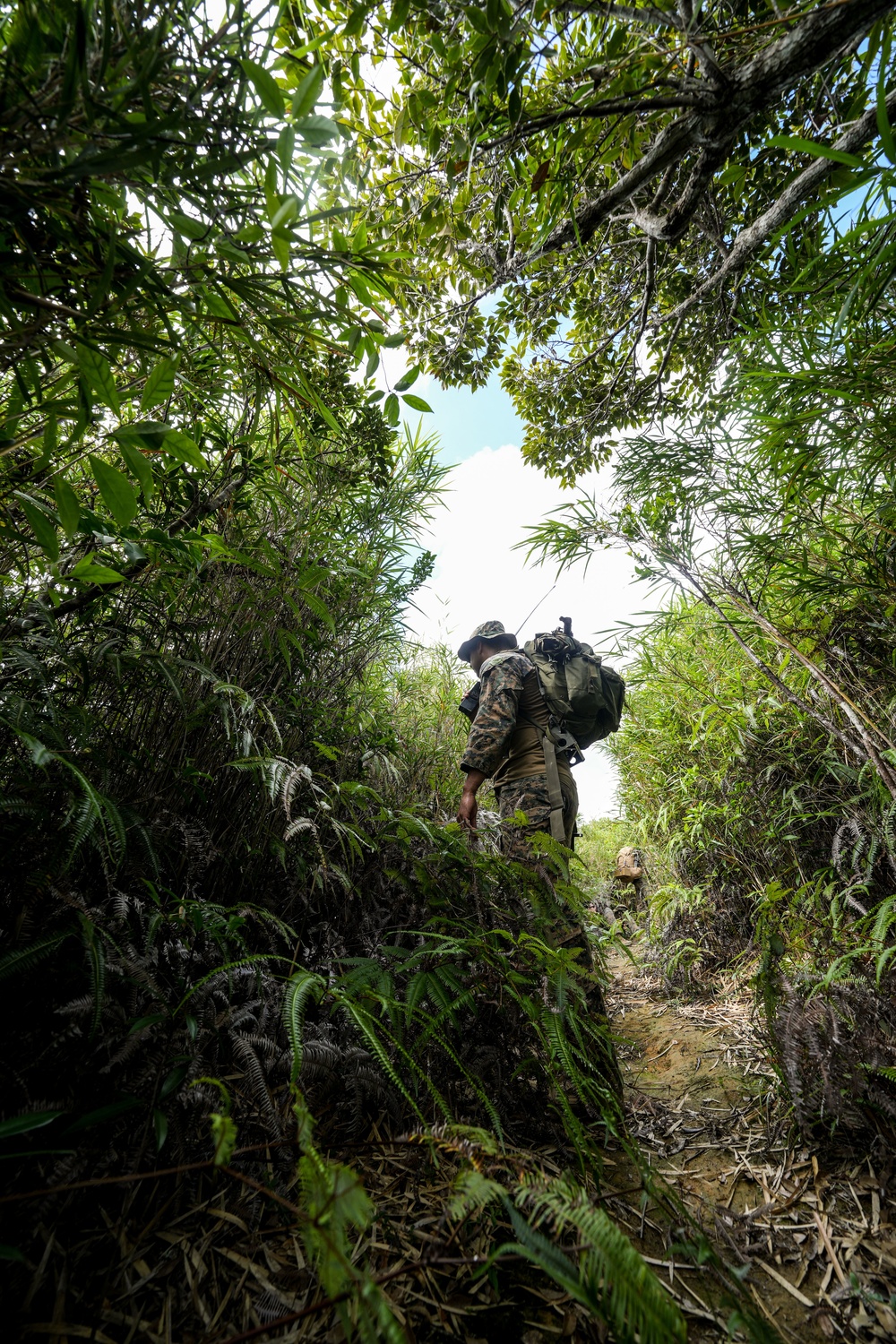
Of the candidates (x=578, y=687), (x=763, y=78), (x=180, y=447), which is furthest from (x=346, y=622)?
(x=763, y=78)

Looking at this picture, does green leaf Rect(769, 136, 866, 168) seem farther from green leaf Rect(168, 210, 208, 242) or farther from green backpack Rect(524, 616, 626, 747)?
green backpack Rect(524, 616, 626, 747)

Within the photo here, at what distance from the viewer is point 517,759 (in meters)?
3.44

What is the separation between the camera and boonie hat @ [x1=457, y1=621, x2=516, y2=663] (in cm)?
409

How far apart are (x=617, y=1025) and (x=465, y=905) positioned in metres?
1.87

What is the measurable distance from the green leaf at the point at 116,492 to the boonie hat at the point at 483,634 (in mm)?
3393

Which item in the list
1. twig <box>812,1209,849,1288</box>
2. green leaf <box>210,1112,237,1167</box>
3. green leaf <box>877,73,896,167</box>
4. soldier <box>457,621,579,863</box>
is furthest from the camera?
soldier <box>457,621,579,863</box>

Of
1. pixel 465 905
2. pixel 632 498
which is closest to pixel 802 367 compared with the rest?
pixel 632 498

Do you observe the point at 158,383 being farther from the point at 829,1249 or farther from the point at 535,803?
the point at 535,803

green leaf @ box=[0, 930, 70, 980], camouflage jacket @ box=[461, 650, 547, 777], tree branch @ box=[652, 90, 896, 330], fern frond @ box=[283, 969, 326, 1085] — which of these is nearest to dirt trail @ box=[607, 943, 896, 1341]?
fern frond @ box=[283, 969, 326, 1085]

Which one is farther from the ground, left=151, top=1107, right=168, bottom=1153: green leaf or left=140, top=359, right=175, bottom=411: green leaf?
left=140, top=359, right=175, bottom=411: green leaf

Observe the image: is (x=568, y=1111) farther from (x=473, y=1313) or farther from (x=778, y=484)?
(x=778, y=484)

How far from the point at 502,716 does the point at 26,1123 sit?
8.69ft

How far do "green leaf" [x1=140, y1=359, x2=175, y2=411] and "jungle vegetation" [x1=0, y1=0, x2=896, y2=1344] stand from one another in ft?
0.05

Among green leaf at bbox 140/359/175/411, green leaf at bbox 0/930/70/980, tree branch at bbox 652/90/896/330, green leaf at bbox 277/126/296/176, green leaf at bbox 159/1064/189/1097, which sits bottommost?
green leaf at bbox 159/1064/189/1097
